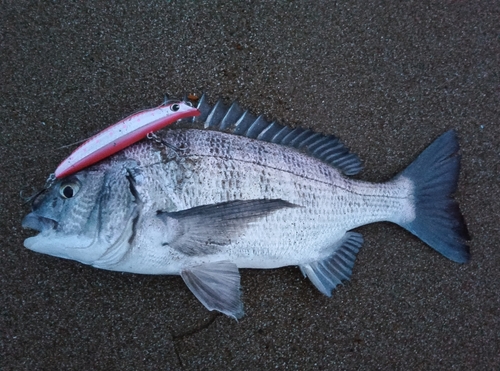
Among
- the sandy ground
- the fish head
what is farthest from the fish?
the sandy ground

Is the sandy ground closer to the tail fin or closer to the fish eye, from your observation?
the tail fin

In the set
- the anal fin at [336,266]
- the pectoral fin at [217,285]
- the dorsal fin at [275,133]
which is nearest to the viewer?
the pectoral fin at [217,285]

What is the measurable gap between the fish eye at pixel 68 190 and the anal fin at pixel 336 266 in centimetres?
108

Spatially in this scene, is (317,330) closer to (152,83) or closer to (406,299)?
(406,299)

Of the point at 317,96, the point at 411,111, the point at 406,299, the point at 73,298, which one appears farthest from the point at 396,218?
the point at 73,298

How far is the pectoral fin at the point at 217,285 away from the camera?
1.71m

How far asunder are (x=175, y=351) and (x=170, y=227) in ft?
2.33

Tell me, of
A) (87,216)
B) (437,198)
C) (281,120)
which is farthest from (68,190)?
(437,198)

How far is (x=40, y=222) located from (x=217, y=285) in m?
0.77

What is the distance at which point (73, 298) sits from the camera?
189 cm

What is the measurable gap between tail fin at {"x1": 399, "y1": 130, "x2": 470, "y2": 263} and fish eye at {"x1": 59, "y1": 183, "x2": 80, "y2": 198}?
1.54 meters

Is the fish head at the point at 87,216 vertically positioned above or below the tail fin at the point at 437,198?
below

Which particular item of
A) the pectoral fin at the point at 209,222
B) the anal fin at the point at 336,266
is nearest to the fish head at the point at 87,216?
the pectoral fin at the point at 209,222

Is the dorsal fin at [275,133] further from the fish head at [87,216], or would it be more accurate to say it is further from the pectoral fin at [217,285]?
the pectoral fin at [217,285]
